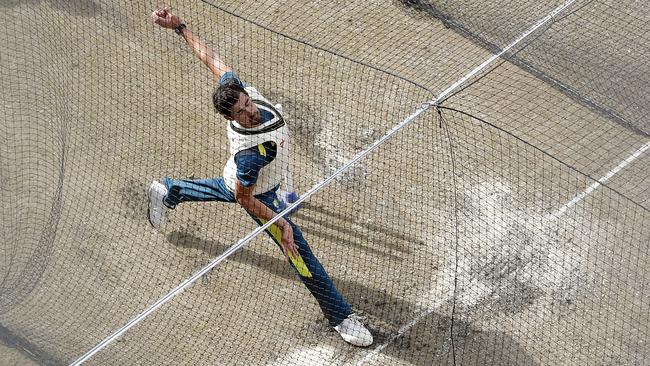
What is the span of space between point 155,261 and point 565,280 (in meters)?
3.69

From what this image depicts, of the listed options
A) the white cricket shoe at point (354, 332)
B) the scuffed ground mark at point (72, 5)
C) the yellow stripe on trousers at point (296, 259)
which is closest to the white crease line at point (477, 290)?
the white cricket shoe at point (354, 332)

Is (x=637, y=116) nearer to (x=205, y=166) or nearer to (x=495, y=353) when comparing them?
(x=495, y=353)

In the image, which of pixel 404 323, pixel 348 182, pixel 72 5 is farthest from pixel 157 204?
pixel 72 5

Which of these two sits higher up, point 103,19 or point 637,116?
point 103,19

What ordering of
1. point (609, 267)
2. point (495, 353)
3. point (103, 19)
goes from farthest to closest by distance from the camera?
point (103, 19) < point (609, 267) < point (495, 353)

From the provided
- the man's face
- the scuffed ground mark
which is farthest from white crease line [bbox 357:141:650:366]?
the scuffed ground mark

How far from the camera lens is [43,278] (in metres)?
9.61

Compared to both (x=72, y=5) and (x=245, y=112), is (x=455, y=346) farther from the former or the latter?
(x=72, y=5)

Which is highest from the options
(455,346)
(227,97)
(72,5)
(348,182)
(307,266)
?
(227,97)

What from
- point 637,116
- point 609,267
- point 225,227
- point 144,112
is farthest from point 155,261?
point 637,116

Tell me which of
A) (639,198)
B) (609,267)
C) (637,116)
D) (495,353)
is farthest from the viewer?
(637,116)

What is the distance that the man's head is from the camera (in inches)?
338

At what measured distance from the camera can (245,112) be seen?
341 inches

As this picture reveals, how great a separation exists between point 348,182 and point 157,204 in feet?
6.41
